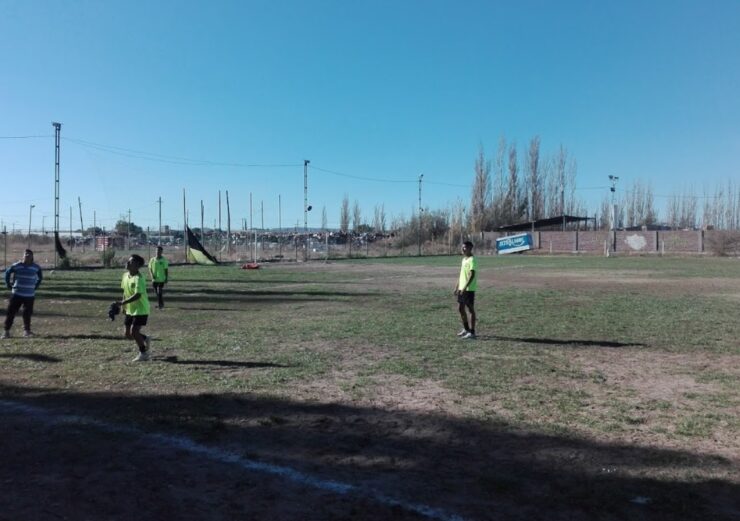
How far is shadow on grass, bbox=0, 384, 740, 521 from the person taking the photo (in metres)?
4.02

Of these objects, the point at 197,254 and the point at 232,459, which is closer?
the point at 232,459

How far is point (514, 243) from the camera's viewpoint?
67.9 meters

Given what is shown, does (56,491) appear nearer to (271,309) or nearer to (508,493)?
(508,493)

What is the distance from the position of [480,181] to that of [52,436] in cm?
8579

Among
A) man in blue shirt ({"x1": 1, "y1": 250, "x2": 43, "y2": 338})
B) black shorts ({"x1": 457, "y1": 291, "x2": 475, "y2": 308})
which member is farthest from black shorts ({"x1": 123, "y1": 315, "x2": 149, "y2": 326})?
black shorts ({"x1": 457, "y1": 291, "x2": 475, "y2": 308})

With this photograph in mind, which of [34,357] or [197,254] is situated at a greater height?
[197,254]

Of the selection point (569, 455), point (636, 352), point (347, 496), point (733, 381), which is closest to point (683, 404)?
point (733, 381)

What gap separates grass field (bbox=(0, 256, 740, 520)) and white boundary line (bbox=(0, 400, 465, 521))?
0.14 ft

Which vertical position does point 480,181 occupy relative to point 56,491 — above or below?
above

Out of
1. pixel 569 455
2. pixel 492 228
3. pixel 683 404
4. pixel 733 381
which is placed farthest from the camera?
pixel 492 228

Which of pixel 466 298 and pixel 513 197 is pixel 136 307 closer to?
pixel 466 298

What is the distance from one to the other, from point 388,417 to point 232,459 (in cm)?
179

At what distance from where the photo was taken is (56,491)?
4.29 m

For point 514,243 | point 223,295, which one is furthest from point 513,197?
point 223,295
